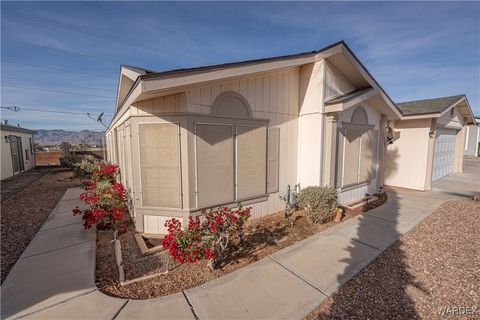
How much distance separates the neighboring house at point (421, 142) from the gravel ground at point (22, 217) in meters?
12.2

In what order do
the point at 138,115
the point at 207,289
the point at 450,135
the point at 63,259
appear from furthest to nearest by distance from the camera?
the point at 450,135 → the point at 138,115 → the point at 63,259 → the point at 207,289

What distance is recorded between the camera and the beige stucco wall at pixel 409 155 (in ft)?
27.9

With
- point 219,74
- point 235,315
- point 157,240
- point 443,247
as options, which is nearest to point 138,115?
point 219,74

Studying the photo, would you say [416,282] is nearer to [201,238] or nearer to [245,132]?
[201,238]

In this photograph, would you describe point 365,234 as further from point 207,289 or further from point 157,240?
point 157,240

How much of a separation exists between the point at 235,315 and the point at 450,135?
15.0 metres

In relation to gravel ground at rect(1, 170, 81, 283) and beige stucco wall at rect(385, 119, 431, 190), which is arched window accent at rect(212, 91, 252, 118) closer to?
gravel ground at rect(1, 170, 81, 283)

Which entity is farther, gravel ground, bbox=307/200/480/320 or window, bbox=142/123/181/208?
window, bbox=142/123/181/208

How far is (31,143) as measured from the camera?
16.8 metres

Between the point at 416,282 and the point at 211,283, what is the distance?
304 cm

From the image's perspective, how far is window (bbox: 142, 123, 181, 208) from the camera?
425cm

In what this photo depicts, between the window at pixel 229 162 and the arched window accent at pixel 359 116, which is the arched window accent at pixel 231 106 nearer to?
the window at pixel 229 162

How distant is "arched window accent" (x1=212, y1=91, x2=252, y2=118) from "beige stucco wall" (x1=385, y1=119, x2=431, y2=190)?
819cm

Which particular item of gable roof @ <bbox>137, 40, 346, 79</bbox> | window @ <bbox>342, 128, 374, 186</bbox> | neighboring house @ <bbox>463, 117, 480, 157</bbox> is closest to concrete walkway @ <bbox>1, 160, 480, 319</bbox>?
window @ <bbox>342, 128, 374, 186</bbox>
